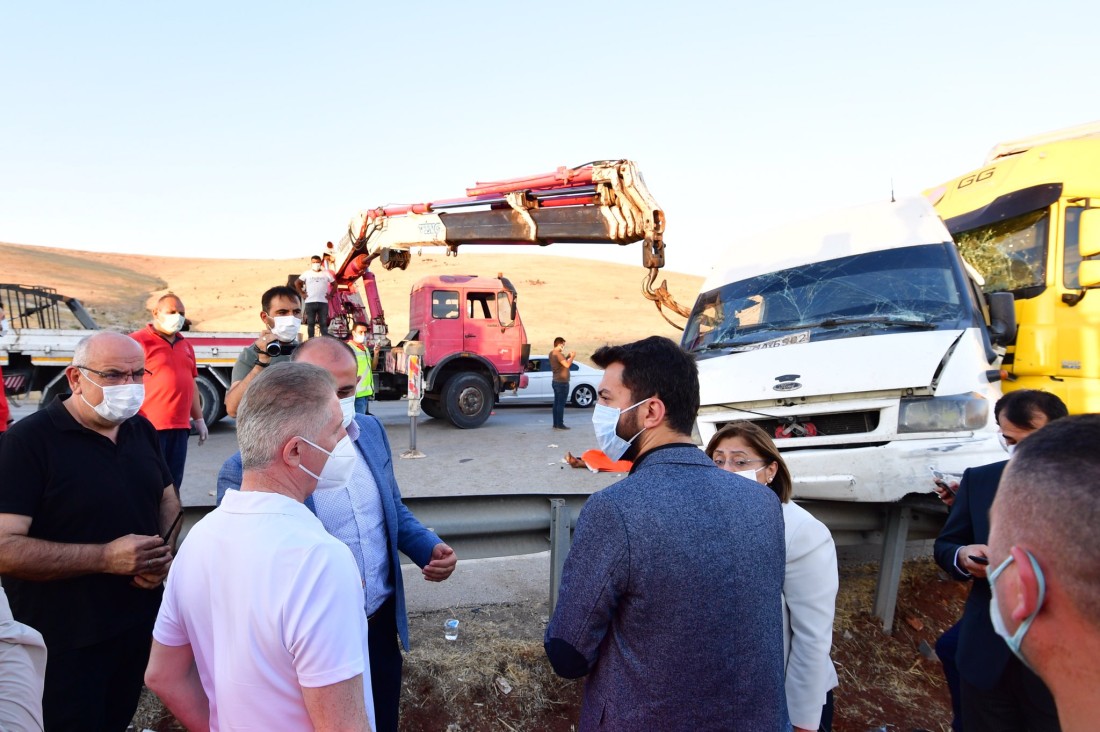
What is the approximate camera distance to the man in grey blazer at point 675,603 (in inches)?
61.1

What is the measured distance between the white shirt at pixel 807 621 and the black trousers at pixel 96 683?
2.55 m

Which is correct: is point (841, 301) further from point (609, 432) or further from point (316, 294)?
point (316, 294)

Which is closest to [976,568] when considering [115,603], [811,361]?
[811,361]

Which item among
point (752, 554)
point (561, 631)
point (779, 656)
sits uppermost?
point (752, 554)

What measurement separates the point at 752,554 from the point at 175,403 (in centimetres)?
476

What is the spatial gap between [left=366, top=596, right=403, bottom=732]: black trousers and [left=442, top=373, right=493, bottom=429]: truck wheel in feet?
34.8

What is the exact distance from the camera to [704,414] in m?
4.94

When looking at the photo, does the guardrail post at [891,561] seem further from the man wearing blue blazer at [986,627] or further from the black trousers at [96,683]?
the black trousers at [96,683]

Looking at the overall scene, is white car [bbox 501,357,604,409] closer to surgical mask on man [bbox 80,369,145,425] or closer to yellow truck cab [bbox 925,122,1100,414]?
yellow truck cab [bbox 925,122,1100,414]

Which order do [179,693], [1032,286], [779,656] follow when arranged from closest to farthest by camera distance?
1. [179,693]
2. [779,656]
3. [1032,286]

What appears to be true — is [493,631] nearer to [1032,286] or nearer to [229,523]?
[229,523]

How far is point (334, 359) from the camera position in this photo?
8.76 feet

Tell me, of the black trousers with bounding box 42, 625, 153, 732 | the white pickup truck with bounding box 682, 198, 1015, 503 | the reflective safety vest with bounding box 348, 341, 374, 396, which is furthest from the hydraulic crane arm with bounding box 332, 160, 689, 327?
the black trousers with bounding box 42, 625, 153, 732

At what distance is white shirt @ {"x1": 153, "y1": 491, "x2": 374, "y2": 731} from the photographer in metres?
1.32
